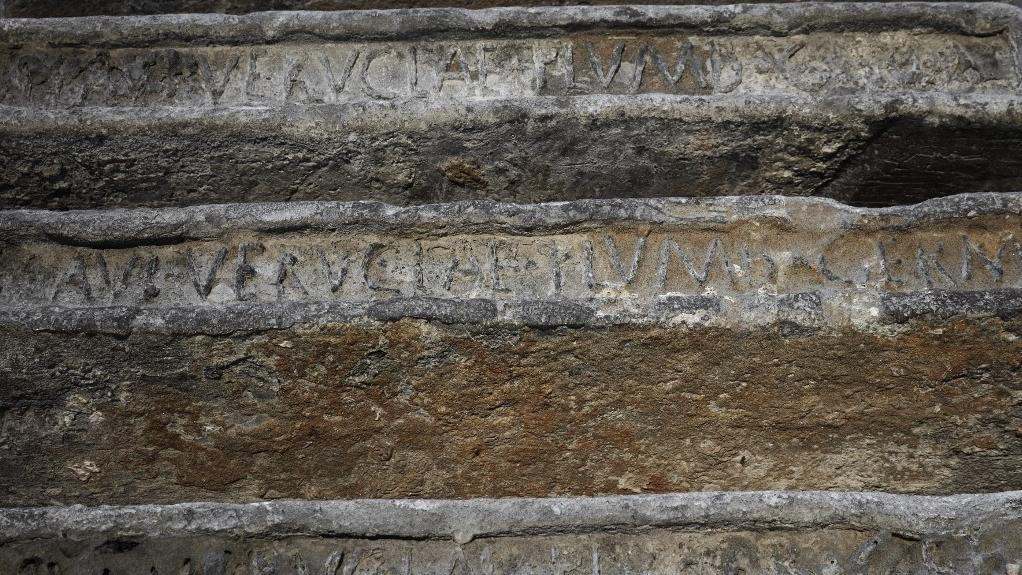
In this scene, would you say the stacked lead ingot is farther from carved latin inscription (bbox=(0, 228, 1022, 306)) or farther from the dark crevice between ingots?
the dark crevice between ingots

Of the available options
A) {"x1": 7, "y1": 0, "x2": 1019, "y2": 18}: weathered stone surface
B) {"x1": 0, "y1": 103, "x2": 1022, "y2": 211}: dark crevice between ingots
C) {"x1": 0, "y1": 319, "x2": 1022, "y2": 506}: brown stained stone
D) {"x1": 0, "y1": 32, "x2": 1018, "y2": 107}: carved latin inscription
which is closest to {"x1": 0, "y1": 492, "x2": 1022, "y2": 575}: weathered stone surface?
{"x1": 0, "y1": 319, "x2": 1022, "y2": 506}: brown stained stone

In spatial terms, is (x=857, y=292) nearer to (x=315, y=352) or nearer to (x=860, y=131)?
(x=860, y=131)

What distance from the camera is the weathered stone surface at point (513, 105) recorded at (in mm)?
3031

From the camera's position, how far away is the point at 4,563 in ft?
6.38

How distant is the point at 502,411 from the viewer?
2.46m

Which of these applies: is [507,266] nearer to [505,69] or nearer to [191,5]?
[505,69]

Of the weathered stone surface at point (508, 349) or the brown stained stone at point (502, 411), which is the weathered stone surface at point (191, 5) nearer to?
the weathered stone surface at point (508, 349)

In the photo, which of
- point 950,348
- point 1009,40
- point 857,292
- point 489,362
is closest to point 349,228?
point 489,362

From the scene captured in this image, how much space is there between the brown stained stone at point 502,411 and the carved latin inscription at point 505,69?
1133 mm

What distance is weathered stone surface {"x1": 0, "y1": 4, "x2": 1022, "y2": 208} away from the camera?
3031 millimetres

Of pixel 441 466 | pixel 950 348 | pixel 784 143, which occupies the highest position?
pixel 784 143

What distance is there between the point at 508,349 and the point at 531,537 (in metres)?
0.52

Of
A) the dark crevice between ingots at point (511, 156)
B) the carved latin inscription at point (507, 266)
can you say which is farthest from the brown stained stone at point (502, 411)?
the dark crevice between ingots at point (511, 156)

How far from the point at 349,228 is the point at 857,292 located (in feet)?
4.31
